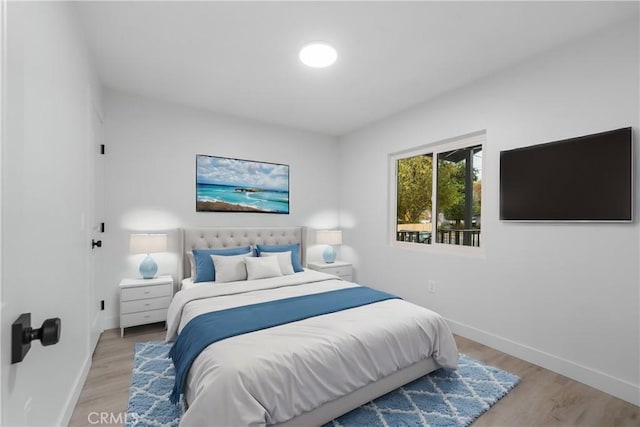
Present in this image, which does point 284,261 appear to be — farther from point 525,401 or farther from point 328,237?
point 525,401

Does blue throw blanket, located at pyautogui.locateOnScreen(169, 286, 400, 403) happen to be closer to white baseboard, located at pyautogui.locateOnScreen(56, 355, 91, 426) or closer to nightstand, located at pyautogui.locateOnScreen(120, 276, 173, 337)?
white baseboard, located at pyautogui.locateOnScreen(56, 355, 91, 426)

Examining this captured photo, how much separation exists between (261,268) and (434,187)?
2293 mm

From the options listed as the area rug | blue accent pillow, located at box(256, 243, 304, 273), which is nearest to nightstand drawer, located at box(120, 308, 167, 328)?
the area rug

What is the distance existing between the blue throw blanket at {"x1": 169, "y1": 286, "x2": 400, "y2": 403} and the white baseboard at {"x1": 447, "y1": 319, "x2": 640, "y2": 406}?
116 cm

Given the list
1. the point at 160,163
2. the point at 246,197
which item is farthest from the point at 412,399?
the point at 160,163

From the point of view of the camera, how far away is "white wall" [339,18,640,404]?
2162 mm

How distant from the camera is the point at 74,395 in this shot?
196 cm

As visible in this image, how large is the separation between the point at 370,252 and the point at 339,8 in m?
3.15

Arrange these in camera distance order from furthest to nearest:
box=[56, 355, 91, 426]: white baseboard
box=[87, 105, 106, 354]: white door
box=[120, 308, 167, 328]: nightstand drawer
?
box=[120, 308, 167, 328]: nightstand drawer
box=[87, 105, 106, 354]: white door
box=[56, 355, 91, 426]: white baseboard

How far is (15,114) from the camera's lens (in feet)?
2.35

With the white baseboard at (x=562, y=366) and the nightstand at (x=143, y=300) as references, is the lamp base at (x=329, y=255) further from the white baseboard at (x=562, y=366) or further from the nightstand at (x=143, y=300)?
the nightstand at (x=143, y=300)

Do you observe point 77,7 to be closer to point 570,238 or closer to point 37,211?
point 37,211

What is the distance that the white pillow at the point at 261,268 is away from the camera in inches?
130

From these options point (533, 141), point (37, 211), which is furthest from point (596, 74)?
point (37, 211)
